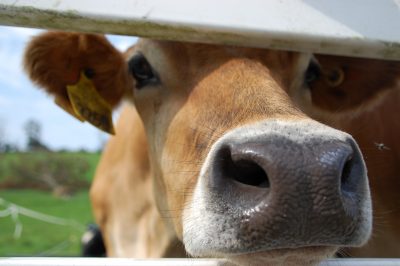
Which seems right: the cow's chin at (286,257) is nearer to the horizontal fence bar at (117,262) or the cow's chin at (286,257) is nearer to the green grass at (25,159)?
the horizontal fence bar at (117,262)

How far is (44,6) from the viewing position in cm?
129

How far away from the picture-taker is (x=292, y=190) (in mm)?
1228

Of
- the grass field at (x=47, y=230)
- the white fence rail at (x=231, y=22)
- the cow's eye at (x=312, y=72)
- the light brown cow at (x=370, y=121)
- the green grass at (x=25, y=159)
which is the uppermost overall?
the white fence rail at (x=231, y=22)

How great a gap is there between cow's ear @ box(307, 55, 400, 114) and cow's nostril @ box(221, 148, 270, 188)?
4.03 feet

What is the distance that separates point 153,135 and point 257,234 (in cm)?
125

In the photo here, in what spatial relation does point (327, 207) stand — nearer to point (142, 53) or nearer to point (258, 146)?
point (258, 146)

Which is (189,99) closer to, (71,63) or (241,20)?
(241,20)

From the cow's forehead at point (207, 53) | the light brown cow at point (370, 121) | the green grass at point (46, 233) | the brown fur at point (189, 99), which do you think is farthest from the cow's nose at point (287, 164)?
the green grass at point (46, 233)

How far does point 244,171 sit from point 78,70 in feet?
5.45

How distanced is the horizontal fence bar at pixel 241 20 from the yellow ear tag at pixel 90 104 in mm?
1311

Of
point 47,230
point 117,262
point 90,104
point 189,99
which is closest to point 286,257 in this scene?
point 117,262

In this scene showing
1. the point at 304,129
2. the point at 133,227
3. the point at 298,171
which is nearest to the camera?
the point at 298,171

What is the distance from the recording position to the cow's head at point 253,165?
1.24m

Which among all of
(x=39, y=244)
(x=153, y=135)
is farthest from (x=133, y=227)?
(x=39, y=244)
